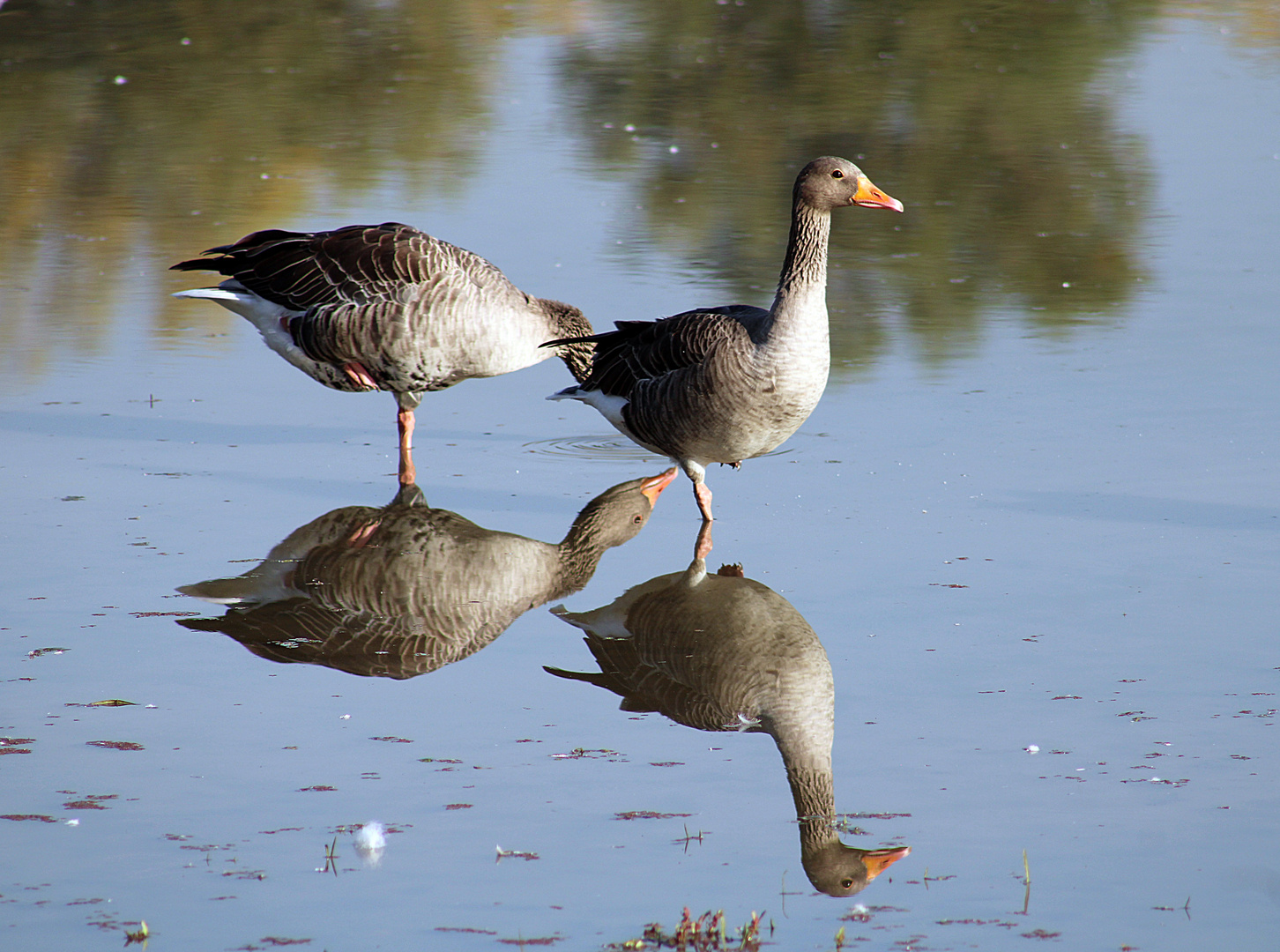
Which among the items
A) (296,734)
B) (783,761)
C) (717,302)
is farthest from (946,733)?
(717,302)

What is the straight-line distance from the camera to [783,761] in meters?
5.68

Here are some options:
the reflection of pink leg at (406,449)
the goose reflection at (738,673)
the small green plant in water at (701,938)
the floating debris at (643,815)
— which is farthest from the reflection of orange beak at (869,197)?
the small green plant in water at (701,938)

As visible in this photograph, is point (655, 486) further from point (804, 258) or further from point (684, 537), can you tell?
point (804, 258)

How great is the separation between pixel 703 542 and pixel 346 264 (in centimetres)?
316

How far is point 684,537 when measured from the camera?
27.3 ft

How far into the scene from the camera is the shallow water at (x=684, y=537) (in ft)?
16.0

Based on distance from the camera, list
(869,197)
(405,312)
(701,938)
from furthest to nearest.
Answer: (405,312) < (869,197) < (701,938)

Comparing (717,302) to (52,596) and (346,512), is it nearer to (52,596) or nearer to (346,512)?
(346,512)

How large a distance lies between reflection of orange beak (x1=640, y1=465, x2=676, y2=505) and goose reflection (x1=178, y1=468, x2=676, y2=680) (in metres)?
0.09

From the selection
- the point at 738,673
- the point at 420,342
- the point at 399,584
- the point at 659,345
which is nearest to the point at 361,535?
the point at 399,584

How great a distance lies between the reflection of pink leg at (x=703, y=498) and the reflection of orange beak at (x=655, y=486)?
0.44 meters

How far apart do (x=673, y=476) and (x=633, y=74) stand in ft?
49.4

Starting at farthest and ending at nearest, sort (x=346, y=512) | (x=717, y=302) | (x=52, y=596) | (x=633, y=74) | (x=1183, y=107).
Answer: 1. (x=633, y=74)
2. (x=1183, y=107)
3. (x=717, y=302)
4. (x=346, y=512)
5. (x=52, y=596)

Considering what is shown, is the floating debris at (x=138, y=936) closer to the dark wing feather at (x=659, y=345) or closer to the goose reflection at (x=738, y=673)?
the goose reflection at (x=738, y=673)
